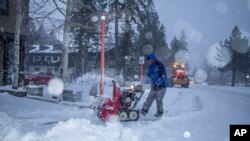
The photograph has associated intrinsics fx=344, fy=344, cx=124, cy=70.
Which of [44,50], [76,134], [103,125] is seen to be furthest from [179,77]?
[44,50]

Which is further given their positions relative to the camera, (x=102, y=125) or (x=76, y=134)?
(x=102, y=125)

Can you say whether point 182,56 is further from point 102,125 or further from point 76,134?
point 76,134

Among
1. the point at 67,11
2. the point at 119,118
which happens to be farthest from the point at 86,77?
the point at 119,118

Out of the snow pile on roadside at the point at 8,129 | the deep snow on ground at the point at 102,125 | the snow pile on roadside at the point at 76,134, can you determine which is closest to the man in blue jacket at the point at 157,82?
the deep snow on ground at the point at 102,125

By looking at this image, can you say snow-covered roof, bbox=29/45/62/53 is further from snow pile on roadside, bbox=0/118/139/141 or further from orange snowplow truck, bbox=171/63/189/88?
snow pile on roadside, bbox=0/118/139/141

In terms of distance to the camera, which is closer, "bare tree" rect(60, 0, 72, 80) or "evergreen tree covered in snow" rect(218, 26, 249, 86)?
"bare tree" rect(60, 0, 72, 80)

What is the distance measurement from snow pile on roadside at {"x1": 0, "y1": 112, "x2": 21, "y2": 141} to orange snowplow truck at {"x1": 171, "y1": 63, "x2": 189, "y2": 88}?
26439mm

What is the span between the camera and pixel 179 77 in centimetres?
3547

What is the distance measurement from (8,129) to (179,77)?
28.3 m

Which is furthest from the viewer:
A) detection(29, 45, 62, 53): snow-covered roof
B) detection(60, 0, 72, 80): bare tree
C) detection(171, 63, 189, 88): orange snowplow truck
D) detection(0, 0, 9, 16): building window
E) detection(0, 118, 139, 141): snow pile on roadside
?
detection(29, 45, 62, 53): snow-covered roof

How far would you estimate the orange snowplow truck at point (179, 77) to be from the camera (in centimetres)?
3482

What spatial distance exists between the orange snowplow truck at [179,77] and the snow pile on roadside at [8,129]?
86.7 ft

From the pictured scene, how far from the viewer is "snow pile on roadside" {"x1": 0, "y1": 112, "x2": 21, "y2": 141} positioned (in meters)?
7.61

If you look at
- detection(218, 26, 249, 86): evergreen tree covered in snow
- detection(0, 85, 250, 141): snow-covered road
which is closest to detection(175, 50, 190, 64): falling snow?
detection(218, 26, 249, 86): evergreen tree covered in snow
